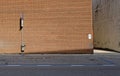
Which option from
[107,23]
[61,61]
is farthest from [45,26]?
[107,23]

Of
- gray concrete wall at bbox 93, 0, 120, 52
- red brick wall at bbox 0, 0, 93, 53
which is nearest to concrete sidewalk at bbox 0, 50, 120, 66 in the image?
red brick wall at bbox 0, 0, 93, 53

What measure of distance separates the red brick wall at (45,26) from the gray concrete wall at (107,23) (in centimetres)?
387

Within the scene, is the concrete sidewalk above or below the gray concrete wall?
below

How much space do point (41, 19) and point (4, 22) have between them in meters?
2.85

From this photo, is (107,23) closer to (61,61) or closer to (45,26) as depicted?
(45,26)

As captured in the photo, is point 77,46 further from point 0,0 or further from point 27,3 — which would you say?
point 0,0

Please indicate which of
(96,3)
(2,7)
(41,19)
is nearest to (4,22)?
(2,7)

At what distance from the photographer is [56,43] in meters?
24.8

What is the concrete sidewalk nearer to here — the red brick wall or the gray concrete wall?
the red brick wall

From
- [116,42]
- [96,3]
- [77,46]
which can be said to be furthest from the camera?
[96,3]

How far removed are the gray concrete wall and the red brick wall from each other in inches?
153

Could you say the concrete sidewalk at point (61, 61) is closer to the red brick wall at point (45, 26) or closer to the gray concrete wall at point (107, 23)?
the red brick wall at point (45, 26)

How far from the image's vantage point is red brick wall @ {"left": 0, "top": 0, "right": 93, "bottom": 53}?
24781 millimetres

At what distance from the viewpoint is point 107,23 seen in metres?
31.0
